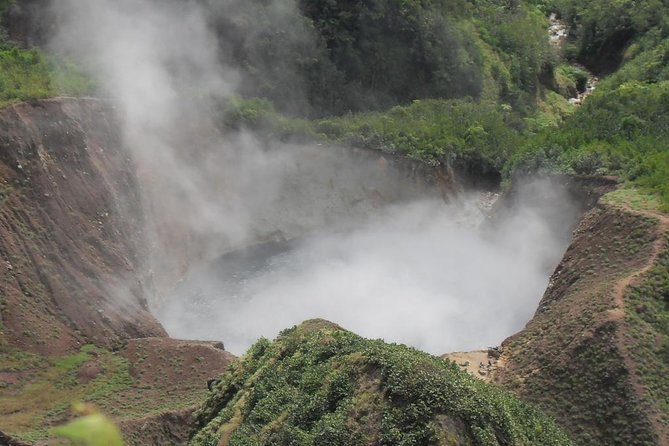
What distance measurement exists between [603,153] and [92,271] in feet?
58.4

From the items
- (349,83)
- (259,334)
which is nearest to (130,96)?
(259,334)

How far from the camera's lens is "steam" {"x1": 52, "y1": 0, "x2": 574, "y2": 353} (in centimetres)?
2880

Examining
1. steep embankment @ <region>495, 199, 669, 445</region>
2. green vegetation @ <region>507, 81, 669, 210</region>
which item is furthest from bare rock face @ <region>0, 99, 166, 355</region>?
green vegetation @ <region>507, 81, 669, 210</region>

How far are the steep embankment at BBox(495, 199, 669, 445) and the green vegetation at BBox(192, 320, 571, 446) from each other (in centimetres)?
193

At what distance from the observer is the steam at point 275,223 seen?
28797mm

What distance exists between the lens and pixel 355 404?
14117mm

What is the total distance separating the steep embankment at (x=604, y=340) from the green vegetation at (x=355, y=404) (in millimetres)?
1929

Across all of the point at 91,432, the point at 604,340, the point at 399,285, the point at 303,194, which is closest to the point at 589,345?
the point at 604,340

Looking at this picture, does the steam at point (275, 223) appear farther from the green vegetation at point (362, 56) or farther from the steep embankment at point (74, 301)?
the steep embankment at point (74, 301)

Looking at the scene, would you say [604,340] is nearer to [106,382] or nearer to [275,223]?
[106,382]

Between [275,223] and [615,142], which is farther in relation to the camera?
[275,223]

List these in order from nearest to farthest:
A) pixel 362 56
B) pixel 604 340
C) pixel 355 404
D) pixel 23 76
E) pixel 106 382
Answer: pixel 355 404 → pixel 604 340 → pixel 106 382 → pixel 23 76 → pixel 362 56

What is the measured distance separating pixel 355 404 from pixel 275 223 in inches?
898

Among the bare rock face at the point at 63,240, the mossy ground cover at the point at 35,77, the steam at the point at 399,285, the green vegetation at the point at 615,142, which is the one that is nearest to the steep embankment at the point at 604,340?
the green vegetation at the point at 615,142
